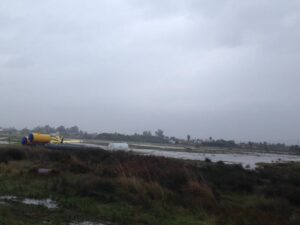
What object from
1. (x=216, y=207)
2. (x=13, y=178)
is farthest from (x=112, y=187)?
(x=13, y=178)

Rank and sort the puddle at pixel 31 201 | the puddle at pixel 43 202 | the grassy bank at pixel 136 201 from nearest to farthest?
1. the grassy bank at pixel 136 201
2. the puddle at pixel 43 202
3. the puddle at pixel 31 201

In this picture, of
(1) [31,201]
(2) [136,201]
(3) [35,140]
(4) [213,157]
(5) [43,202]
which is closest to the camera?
(5) [43,202]

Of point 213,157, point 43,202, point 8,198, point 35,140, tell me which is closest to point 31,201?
point 43,202

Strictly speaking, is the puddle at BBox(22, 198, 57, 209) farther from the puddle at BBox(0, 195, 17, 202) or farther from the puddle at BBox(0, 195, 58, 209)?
the puddle at BBox(0, 195, 17, 202)

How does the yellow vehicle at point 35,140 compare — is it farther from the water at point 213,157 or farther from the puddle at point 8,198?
the puddle at point 8,198

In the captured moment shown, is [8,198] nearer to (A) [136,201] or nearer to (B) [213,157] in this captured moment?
(A) [136,201]

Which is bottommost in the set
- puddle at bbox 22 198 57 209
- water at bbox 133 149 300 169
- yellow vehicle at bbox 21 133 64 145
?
water at bbox 133 149 300 169

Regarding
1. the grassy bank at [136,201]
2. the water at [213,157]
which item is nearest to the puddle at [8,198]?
the grassy bank at [136,201]

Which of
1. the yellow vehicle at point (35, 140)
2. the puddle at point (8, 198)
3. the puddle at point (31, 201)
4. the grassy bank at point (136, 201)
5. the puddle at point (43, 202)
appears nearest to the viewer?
the grassy bank at point (136, 201)

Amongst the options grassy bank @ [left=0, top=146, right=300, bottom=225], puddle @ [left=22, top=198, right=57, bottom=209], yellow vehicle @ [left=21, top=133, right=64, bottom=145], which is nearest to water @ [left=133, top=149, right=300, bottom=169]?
yellow vehicle @ [left=21, top=133, right=64, bottom=145]

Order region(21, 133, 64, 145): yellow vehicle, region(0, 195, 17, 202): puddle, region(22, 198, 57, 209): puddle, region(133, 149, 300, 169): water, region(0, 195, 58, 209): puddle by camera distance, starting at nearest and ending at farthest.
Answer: region(22, 198, 57, 209): puddle < region(0, 195, 58, 209): puddle < region(0, 195, 17, 202): puddle < region(21, 133, 64, 145): yellow vehicle < region(133, 149, 300, 169): water

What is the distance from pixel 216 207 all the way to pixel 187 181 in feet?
13.5

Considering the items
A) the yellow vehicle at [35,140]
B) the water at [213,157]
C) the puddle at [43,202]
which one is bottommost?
the water at [213,157]

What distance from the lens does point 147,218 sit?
10.7 m
